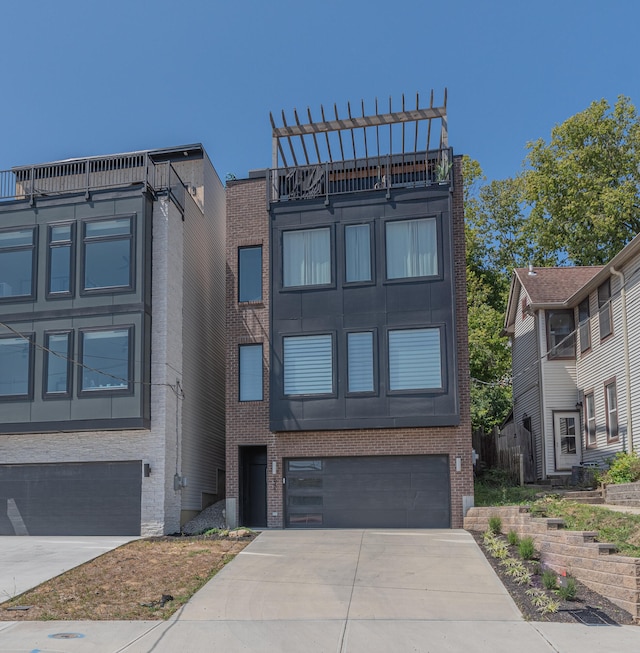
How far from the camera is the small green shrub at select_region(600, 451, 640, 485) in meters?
18.3

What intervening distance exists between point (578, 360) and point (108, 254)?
13.5m

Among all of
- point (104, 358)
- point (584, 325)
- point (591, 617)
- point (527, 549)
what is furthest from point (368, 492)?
point (591, 617)

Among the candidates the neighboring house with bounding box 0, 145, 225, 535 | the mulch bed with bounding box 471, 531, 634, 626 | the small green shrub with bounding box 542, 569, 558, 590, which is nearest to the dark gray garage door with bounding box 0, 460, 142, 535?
the neighboring house with bounding box 0, 145, 225, 535

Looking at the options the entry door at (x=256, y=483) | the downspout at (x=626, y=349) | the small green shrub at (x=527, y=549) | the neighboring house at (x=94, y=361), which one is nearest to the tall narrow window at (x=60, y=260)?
the neighboring house at (x=94, y=361)

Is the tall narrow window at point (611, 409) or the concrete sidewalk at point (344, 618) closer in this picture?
the concrete sidewalk at point (344, 618)

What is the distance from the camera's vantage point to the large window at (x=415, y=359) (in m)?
19.0

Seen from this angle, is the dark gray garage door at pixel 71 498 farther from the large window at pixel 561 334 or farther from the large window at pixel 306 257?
the large window at pixel 561 334

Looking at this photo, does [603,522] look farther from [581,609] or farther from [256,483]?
[256,483]

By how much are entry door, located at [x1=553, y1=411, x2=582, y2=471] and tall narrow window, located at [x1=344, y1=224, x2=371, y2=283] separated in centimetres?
788

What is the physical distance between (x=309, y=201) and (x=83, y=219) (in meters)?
5.57

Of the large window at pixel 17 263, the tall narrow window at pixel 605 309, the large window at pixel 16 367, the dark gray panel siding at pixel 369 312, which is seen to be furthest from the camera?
the tall narrow window at pixel 605 309

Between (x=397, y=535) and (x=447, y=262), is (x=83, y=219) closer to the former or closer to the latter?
(x=447, y=262)

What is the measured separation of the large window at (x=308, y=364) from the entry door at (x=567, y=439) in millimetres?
7832

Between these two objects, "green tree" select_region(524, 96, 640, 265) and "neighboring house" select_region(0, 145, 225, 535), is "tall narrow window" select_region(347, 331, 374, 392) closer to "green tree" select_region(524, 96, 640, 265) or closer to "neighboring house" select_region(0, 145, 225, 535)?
"neighboring house" select_region(0, 145, 225, 535)
